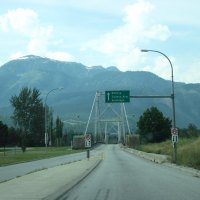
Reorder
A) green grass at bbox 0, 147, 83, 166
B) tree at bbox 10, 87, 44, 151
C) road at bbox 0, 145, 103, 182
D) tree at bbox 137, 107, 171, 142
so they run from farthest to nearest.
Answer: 1. tree at bbox 10, 87, 44, 151
2. tree at bbox 137, 107, 171, 142
3. green grass at bbox 0, 147, 83, 166
4. road at bbox 0, 145, 103, 182

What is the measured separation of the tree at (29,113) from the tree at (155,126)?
4146 cm

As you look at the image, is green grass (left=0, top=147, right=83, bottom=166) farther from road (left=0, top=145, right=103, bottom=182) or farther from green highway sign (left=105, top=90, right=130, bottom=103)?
green highway sign (left=105, top=90, right=130, bottom=103)

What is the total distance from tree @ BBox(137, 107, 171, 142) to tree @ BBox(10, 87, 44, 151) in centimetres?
4146

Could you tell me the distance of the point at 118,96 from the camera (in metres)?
58.6

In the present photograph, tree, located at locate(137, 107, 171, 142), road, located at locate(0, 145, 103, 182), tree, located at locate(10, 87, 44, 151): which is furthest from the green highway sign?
tree, located at locate(10, 87, 44, 151)

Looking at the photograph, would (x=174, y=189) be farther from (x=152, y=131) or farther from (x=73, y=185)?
Answer: (x=152, y=131)

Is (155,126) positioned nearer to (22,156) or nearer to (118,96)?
(22,156)

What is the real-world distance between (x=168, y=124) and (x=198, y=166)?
9161cm

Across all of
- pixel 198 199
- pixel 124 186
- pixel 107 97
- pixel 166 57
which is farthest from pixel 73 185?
pixel 107 97

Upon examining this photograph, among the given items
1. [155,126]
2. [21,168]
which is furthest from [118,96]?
[155,126]

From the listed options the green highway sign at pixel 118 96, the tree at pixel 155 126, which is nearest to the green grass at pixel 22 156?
the green highway sign at pixel 118 96

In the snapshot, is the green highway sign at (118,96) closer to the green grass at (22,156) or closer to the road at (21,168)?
the road at (21,168)

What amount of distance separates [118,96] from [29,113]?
109 meters

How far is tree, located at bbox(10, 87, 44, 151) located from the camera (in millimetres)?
162875
